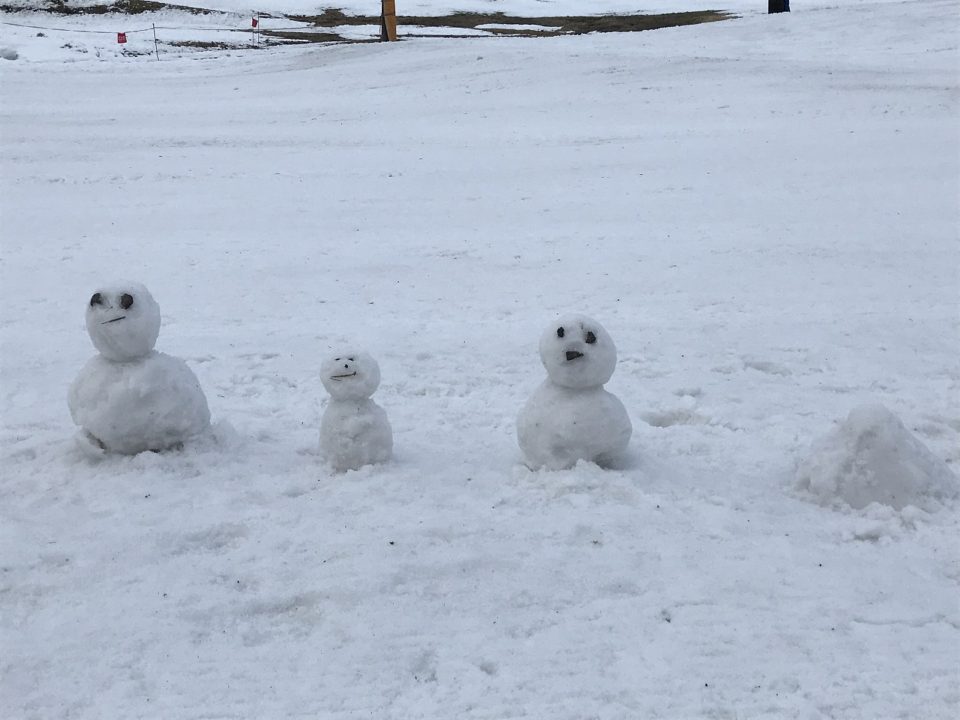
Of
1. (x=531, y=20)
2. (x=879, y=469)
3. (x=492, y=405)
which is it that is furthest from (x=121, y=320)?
(x=531, y=20)

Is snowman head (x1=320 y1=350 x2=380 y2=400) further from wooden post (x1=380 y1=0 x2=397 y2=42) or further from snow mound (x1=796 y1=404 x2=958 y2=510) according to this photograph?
wooden post (x1=380 y1=0 x2=397 y2=42)

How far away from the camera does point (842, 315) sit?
20.5 feet

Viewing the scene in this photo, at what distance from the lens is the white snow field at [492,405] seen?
313 cm

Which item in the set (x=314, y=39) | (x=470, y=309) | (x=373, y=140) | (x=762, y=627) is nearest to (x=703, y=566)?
(x=762, y=627)

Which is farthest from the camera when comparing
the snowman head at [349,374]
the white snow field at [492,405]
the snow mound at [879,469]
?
the snowman head at [349,374]

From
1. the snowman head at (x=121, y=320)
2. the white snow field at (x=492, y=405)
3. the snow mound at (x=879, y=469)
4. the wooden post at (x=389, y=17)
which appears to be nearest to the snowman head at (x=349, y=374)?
the white snow field at (x=492, y=405)

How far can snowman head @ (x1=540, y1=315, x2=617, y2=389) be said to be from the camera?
397cm

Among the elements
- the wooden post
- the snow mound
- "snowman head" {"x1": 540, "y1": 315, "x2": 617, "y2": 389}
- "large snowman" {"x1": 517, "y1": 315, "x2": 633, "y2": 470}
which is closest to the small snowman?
"large snowman" {"x1": 517, "y1": 315, "x2": 633, "y2": 470}

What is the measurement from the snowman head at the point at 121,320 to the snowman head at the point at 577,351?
5.85ft

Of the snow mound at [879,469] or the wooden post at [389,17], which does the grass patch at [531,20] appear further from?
the snow mound at [879,469]

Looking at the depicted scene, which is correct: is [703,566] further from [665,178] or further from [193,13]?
[193,13]

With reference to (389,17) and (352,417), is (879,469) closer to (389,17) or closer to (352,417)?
(352,417)

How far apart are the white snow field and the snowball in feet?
0.37

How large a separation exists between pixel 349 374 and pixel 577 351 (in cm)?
101
